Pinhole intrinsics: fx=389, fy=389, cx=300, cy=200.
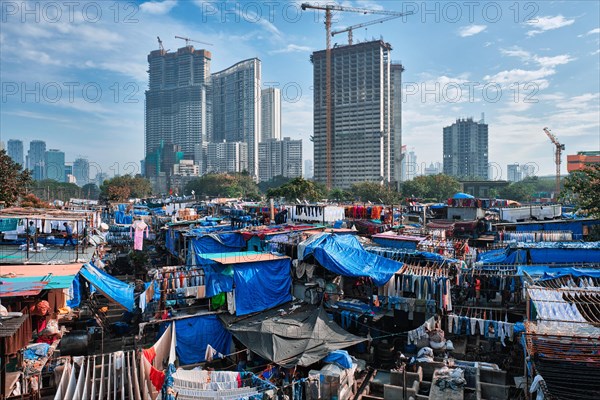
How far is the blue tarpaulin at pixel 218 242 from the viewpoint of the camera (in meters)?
19.6

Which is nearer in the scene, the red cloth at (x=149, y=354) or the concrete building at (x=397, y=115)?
the red cloth at (x=149, y=354)

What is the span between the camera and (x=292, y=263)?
14859 mm

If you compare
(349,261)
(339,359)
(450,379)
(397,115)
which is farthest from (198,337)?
(397,115)

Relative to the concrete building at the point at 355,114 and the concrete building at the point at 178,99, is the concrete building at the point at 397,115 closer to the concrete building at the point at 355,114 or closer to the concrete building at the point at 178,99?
the concrete building at the point at 355,114

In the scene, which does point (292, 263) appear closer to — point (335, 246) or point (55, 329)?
point (335, 246)

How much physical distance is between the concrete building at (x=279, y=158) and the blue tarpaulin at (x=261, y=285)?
143483mm

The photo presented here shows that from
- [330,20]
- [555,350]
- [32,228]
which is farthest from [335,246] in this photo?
[330,20]

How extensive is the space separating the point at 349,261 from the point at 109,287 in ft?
27.0

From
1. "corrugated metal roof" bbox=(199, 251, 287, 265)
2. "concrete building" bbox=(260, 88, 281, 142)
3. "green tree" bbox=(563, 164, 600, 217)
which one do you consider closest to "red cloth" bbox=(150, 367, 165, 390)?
"corrugated metal roof" bbox=(199, 251, 287, 265)

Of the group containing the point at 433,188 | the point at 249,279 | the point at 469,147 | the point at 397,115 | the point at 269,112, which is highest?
the point at 269,112

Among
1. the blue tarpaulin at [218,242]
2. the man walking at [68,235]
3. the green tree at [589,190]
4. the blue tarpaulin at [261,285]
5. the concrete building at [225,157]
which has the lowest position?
the blue tarpaulin at [261,285]

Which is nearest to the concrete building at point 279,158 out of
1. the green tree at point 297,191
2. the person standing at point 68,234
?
the green tree at point 297,191

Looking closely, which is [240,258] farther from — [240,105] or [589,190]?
[240,105]

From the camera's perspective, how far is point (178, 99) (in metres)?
164
